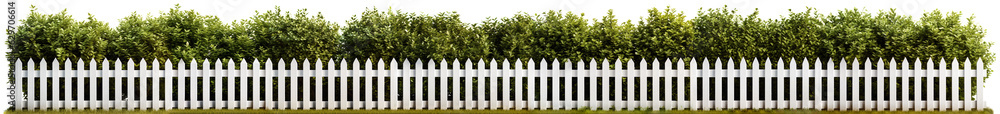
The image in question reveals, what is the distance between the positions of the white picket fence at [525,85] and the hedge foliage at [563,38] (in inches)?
6.5

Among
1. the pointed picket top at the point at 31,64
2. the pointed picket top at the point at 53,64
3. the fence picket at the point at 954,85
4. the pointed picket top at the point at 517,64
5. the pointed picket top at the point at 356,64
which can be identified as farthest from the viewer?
the pointed picket top at the point at 31,64

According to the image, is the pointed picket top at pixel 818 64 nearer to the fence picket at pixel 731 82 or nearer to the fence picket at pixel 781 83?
the fence picket at pixel 781 83

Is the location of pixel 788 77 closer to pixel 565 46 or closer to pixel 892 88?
pixel 892 88

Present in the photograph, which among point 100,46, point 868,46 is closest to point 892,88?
point 868,46

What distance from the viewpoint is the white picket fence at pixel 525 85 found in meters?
9.23

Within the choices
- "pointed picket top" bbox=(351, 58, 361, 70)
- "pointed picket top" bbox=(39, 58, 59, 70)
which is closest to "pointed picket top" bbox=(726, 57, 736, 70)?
"pointed picket top" bbox=(351, 58, 361, 70)

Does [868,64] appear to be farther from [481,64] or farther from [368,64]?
[368,64]

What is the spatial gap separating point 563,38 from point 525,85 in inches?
23.9

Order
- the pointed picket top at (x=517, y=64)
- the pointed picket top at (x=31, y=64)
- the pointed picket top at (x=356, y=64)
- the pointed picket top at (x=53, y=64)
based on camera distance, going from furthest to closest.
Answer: the pointed picket top at (x=31, y=64), the pointed picket top at (x=53, y=64), the pointed picket top at (x=356, y=64), the pointed picket top at (x=517, y=64)

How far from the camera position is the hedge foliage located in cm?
955

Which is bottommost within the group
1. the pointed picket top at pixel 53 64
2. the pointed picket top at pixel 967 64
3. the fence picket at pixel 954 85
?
the fence picket at pixel 954 85

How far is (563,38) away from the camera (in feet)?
31.6

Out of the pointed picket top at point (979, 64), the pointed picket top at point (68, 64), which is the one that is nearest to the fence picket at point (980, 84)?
the pointed picket top at point (979, 64)

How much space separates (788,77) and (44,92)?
743 centimetres
